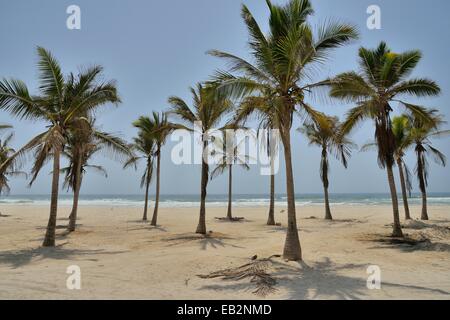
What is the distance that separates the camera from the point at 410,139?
18938 mm

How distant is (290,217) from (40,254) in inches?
306

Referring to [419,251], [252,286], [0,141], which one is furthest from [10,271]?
[0,141]

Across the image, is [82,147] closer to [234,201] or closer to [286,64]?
[286,64]

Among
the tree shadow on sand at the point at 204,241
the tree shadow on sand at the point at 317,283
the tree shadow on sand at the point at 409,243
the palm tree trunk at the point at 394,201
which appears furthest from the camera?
the palm tree trunk at the point at 394,201

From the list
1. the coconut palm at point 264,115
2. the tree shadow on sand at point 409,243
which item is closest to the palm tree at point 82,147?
the coconut palm at point 264,115

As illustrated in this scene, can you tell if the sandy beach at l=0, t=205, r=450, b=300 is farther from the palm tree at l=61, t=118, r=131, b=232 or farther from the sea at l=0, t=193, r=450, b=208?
the sea at l=0, t=193, r=450, b=208

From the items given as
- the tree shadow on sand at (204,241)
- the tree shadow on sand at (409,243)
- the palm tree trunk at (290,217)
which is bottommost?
the tree shadow on sand at (204,241)

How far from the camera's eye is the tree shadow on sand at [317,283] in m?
5.76

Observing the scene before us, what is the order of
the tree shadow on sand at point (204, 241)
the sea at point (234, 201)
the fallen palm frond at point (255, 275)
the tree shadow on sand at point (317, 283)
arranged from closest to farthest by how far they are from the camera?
1. the tree shadow on sand at point (317, 283)
2. the fallen palm frond at point (255, 275)
3. the tree shadow on sand at point (204, 241)
4. the sea at point (234, 201)

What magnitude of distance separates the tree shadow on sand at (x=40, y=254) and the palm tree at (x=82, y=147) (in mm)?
4144

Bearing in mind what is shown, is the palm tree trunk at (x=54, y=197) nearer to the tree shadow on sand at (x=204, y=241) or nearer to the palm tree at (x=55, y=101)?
the palm tree at (x=55, y=101)

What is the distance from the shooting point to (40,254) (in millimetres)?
9703

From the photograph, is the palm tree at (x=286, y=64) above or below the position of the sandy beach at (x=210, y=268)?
above
